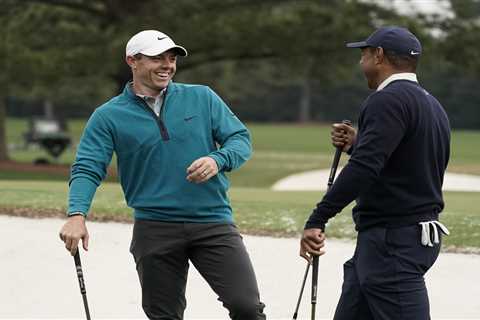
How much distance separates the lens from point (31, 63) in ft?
77.3

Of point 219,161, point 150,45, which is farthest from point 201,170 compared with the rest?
point 150,45

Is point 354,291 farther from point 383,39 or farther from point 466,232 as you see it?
point 466,232

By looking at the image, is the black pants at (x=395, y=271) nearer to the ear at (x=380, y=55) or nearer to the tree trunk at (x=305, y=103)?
the ear at (x=380, y=55)

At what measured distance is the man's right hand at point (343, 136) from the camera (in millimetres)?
4859

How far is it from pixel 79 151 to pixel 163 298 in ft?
Answer: 2.70

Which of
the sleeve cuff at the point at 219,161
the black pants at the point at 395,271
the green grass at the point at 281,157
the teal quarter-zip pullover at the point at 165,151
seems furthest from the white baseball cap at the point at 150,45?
the green grass at the point at 281,157

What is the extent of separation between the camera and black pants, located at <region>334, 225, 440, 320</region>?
4281mm

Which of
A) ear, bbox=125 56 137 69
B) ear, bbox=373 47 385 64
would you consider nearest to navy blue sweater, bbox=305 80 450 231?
ear, bbox=373 47 385 64

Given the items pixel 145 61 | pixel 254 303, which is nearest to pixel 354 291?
pixel 254 303

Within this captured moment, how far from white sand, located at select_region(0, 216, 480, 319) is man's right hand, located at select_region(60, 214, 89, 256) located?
2578 mm

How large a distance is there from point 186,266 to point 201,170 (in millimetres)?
667

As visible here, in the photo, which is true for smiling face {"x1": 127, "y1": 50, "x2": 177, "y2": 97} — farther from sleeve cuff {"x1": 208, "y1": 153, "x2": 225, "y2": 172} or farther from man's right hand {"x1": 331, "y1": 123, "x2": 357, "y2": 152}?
man's right hand {"x1": 331, "y1": 123, "x2": 357, "y2": 152}

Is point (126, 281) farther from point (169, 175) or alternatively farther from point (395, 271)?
point (395, 271)

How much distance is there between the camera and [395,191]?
4258 mm
